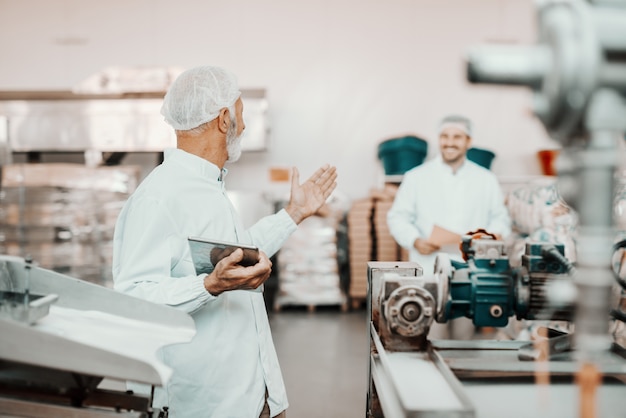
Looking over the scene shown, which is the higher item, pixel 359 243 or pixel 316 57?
pixel 316 57

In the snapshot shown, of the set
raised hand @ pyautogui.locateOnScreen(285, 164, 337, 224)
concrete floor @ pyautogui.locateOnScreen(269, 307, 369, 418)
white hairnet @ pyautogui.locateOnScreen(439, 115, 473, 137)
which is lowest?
concrete floor @ pyautogui.locateOnScreen(269, 307, 369, 418)

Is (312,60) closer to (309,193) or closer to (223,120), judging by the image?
(309,193)

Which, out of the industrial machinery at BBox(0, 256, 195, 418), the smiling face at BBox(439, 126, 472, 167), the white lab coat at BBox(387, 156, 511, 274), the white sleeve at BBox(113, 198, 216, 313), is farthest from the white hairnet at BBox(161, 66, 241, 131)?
the smiling face at BBox(439, 126, 472, 167)

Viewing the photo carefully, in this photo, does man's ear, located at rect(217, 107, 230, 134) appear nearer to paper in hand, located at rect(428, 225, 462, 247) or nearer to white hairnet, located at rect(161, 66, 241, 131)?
white hairnet, located at rect(161, 66, 241, 131)

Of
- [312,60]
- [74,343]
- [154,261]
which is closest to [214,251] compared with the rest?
[154,261]

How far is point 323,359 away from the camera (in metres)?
4.57

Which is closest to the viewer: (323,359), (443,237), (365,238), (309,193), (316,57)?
(309,193)

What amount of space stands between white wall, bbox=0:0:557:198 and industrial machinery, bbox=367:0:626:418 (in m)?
5.29

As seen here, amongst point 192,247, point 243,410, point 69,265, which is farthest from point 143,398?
point 69,265

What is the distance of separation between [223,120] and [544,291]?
1137 millimetres

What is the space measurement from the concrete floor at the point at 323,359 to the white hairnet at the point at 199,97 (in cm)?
207

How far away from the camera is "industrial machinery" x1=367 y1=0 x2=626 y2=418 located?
31.8 inches

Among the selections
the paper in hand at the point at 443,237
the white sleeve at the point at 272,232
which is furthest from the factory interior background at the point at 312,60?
the white sleeve at the point at 272,232

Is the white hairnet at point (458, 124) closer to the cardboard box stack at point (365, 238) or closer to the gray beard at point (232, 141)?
the cardboard box stack at point (365, 238)
